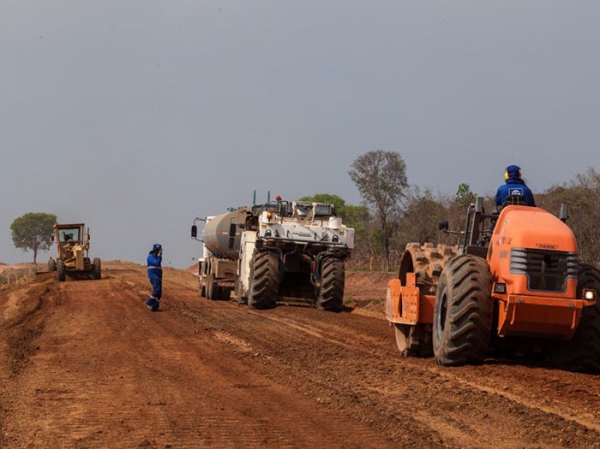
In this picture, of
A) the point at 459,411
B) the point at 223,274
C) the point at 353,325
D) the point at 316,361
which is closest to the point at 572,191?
the point at 223,274

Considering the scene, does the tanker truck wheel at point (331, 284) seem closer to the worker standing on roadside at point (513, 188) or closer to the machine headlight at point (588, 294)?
the worker standing on roadside at point (513, 188)

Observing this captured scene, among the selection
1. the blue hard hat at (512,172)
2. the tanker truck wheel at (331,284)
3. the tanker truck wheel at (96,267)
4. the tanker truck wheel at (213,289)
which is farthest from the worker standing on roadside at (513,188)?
the tanker truck wheel at (96,267)

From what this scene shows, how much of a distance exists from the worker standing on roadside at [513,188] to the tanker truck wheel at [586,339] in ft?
3.97

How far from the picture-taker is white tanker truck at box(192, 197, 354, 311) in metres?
22.4

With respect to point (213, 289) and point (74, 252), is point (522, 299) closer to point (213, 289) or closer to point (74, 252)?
point (213, 289)

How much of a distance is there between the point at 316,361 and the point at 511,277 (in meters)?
3.16

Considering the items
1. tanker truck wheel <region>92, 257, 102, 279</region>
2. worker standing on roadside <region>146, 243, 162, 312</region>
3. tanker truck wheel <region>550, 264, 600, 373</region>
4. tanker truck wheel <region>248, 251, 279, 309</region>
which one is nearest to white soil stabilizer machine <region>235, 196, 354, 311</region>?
tanker truck wheel <region>248, 251, 279, 309</region>

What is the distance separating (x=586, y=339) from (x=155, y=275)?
13769 millimetres

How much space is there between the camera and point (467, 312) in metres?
10.3

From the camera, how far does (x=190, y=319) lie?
19609 millimetres

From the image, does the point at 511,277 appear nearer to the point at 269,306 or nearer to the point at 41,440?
the point at 41,440

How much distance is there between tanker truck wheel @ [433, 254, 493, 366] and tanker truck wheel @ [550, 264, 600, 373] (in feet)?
3.33

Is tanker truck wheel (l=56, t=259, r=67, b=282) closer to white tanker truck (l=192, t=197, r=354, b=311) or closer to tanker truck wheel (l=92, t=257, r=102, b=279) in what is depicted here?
tanker truck wheel (l=92, t=257, r=102, b=279)

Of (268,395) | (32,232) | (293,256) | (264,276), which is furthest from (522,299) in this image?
(32,232)
